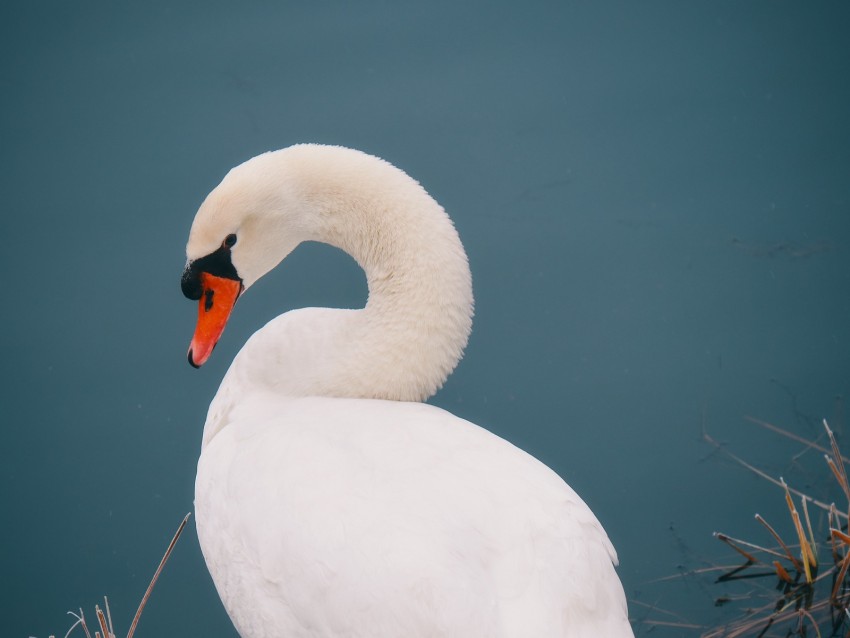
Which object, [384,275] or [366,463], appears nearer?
[366,463]

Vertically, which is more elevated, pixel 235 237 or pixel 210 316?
pixel 235 237

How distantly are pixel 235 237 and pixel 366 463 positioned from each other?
68cm

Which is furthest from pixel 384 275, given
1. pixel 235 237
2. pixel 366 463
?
pixel 366 463

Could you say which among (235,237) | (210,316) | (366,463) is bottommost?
(366,463)

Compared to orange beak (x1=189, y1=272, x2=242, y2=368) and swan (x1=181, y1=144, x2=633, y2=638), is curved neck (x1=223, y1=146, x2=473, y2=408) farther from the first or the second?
orange beak (x1=189, y1=272, x2=242, y2=368)

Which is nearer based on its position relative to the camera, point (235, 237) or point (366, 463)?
point (366, 463)

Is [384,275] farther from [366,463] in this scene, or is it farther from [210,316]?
[366,463]

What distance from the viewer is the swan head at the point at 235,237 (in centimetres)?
224

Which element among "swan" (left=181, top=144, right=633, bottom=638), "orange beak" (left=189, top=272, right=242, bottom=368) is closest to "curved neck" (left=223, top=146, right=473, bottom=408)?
"swan" (left=181, top=144, right=633, bottom=638)

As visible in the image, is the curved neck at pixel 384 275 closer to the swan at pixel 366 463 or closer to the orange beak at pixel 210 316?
the swan at pixel 366 463

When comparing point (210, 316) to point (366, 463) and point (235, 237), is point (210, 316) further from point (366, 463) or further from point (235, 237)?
point (366, 463)

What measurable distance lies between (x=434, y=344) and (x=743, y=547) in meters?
1.25

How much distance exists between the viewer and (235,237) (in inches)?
90.8

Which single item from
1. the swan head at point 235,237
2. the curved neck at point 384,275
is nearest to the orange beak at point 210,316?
the swan head at point 235,237
